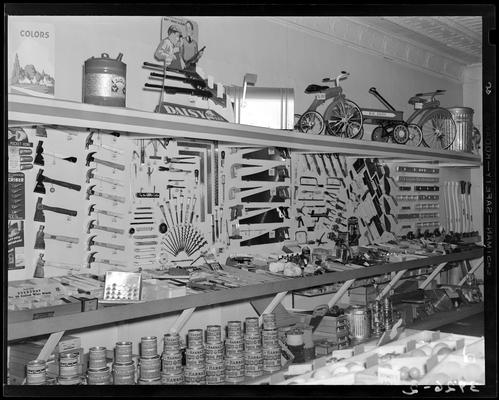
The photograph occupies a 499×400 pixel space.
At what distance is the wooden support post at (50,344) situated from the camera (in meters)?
3.20

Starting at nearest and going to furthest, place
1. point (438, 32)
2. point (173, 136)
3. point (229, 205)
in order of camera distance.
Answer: point (173, 136) → point (229, 205) → point (438, 32)

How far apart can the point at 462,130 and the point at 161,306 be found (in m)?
5.47

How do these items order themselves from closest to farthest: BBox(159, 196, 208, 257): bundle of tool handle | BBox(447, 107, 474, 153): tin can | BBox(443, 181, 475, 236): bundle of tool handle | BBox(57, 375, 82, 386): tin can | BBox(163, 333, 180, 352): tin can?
BBox(57, 375, 82, 386): tin can → BBox(163, 333, 180, 352): tin can → BBox(159, 196, 208, 257): bundle of tool handle → BBox(447, 107, 474, 153): tin can → BBox(443, 181, 475, 236): bundle of tool handle

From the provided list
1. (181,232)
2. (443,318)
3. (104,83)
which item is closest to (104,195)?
(181,232)

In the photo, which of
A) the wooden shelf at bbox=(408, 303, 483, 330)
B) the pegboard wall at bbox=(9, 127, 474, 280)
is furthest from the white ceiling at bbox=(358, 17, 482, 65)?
the wooden shelf at bbox=(408, 303, 483, 330)

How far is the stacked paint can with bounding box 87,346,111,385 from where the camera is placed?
10.5 feet

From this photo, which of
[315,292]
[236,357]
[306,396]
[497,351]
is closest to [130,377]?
[236,357]

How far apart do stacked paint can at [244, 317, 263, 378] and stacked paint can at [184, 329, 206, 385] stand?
11.0 inches

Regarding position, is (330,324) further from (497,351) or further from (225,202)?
(497,351)

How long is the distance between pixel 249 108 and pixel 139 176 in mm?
993

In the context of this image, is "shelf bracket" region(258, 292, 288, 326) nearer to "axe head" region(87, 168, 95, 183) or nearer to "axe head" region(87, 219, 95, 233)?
"axe head" region(87, 219, 95, 233)

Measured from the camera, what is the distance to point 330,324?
4750mm

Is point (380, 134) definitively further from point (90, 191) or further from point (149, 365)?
point (149, 365)

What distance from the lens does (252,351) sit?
3748 mm
